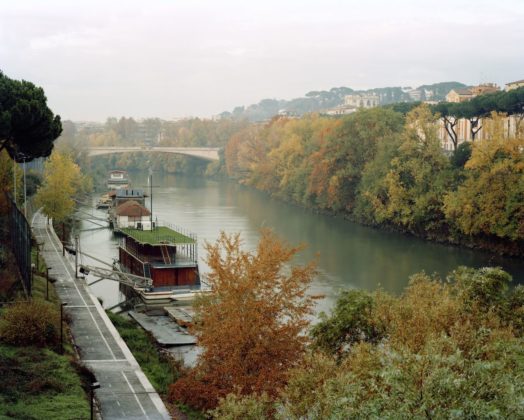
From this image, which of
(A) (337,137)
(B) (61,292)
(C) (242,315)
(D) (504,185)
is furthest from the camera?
(A) (337,137)

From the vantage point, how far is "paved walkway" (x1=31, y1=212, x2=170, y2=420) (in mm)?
15727

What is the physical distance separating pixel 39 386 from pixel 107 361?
11.1 feet

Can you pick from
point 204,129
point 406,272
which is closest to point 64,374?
point 406,272

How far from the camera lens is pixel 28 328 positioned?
18.5 m

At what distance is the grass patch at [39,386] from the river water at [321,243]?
11186 millimetres

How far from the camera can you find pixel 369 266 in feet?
116

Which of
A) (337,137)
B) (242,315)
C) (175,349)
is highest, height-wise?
(337,137)

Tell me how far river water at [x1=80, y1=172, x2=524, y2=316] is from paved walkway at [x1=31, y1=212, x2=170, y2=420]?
13.5ft

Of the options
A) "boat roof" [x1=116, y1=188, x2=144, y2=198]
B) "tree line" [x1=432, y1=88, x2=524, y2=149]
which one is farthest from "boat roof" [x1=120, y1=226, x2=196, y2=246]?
"tree line" [x1=432, y1=88, x2=524, y2=149]

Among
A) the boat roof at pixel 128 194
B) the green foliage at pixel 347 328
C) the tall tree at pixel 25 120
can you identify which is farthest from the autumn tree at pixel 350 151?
the green foliage at pixel 347 328

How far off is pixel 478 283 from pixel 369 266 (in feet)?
61.3

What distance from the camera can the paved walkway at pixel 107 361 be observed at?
15727mm

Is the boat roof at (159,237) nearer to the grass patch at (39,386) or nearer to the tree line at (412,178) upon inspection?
the grass patch at (39,386)

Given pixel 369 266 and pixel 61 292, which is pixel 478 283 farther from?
pixel 369 266
